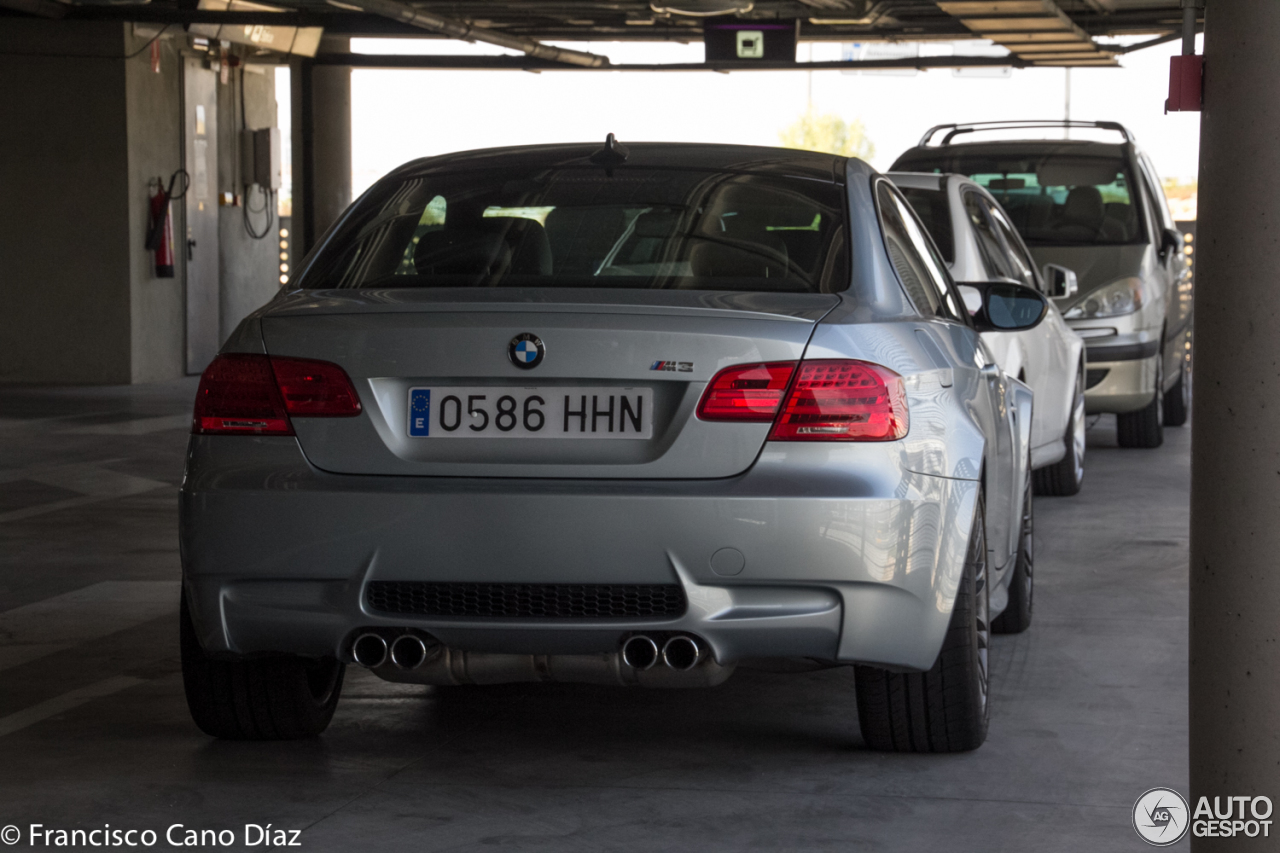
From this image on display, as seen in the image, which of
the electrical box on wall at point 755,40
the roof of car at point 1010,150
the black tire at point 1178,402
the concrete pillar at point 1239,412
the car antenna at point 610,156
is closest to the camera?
the concrete pillar at point 1239,412

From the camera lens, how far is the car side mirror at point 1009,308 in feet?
17.0

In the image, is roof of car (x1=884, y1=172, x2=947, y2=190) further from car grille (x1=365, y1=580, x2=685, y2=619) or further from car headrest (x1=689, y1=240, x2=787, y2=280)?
car grille (x1=365, y1=580, x2=685, y2=619)

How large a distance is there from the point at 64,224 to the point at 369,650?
1413 cm

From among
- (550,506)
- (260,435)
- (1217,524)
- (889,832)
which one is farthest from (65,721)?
(1217,524)

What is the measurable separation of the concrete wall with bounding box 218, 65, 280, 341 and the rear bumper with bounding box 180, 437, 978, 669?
1569 centimetres

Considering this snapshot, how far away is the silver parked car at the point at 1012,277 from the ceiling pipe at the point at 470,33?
8484 millimetres

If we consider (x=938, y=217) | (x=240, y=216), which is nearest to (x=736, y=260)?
(x=938, y=217)

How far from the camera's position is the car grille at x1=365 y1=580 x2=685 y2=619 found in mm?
3594

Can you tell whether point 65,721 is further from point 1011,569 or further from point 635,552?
point 1011,569

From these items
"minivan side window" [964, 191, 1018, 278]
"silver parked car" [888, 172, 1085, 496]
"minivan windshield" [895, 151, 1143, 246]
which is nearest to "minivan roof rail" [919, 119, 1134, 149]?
"minivan windshield" [895, 151, 1143, 246]

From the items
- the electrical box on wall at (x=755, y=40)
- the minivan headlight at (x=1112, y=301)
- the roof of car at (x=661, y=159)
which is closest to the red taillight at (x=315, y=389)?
the roof of car at (x=661, y=159)

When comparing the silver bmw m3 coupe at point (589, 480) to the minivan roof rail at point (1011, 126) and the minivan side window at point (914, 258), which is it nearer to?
the minivan side window at point (914, 258)

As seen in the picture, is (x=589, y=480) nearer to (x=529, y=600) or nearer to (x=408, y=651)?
(x=529, y=600)

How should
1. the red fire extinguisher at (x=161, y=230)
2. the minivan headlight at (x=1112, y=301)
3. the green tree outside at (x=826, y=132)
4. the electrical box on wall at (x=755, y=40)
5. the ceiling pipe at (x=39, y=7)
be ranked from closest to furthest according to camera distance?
the minivan headlight at (x=1112, y=301) < the ceiling pipe at (x=39, y=7) < the red fire extinguisher at (x=161, y=230) < the electrical box on wall at (x=755, y=40) < the green tree outside at (x=826, y=132)
